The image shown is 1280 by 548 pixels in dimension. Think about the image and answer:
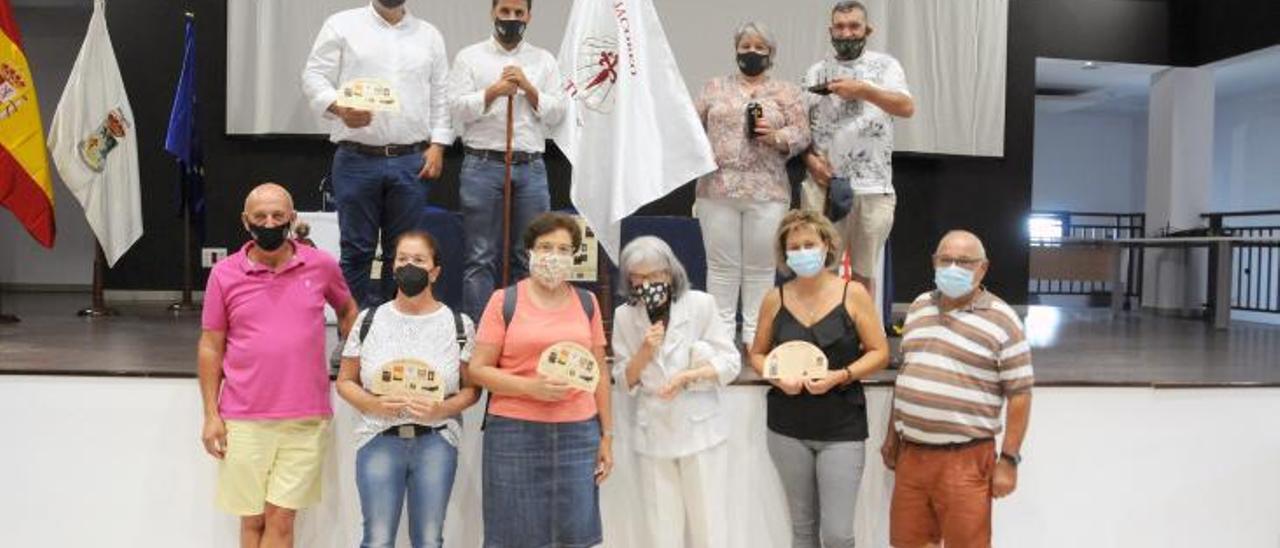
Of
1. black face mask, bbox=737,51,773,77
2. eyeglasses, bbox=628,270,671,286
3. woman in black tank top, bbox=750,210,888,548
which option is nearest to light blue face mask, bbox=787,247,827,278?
woman in black tank top, bbox=750,210,888,548

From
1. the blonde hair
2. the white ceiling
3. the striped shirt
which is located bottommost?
the striped shirt

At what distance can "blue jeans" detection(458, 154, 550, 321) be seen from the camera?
11.5ft

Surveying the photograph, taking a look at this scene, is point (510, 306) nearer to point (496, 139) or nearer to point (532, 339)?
point (532, 339)

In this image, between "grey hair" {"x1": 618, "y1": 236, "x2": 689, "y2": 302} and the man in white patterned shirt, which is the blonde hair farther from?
the man in white patterned shirt

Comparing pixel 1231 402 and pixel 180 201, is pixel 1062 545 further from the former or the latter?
pixel 180 201

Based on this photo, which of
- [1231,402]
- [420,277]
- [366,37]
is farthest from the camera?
[1231,402]

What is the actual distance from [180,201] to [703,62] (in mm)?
3708

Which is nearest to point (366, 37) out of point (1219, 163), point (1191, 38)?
point (1191, 38)

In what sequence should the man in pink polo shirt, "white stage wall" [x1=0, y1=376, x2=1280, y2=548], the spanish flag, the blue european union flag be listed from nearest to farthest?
the man in pink polo shirt, "white stage wall" [x1=0, y1=376, x2=1280, y2=548], the spanish flag, the blue european union flag

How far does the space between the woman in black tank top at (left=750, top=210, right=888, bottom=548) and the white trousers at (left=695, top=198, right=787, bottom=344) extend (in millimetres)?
605

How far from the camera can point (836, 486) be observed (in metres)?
2.80

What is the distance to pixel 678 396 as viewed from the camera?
2.86 meters

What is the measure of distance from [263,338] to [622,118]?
1.45m

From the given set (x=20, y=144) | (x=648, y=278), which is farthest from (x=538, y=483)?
(x=20, y=144)
